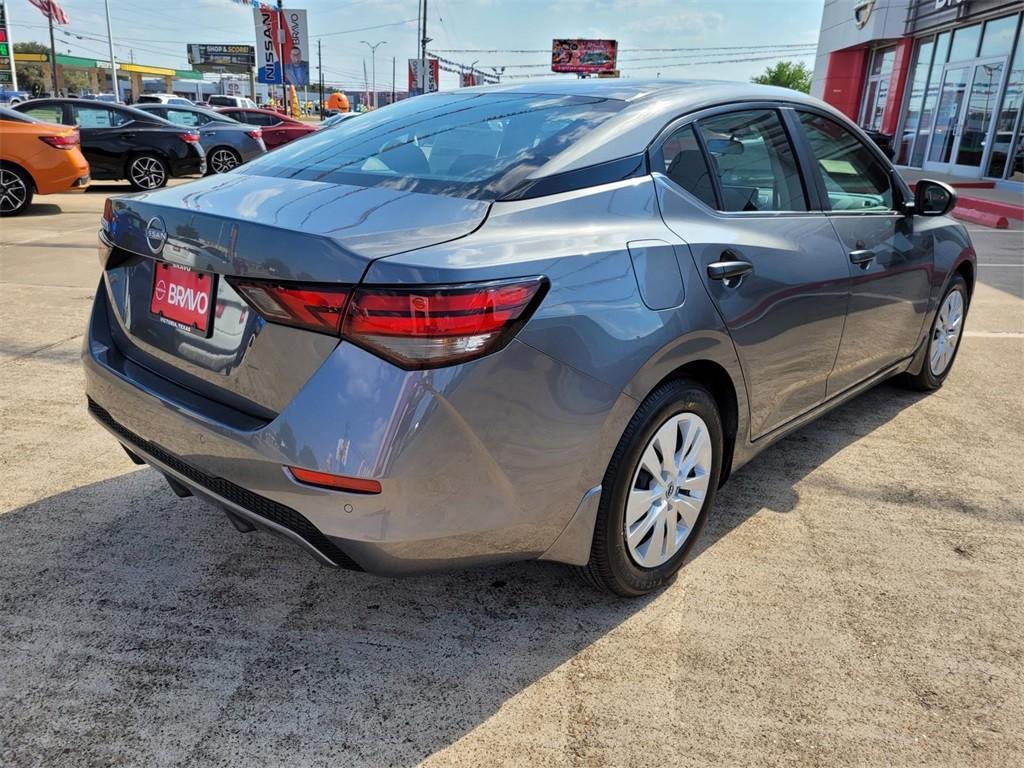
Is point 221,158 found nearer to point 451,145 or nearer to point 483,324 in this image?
point 451,145

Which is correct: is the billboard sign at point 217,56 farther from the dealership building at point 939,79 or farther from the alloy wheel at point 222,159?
the alloy wheel at point 222,159

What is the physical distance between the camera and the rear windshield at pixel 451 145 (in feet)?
7.77

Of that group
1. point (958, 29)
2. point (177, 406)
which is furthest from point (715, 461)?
point (958, 29)

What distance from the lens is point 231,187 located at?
2441mm

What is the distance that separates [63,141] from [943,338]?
1047cm

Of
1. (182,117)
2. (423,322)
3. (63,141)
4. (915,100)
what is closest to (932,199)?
(423,322)

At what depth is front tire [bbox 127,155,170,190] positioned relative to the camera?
13391 millimetres

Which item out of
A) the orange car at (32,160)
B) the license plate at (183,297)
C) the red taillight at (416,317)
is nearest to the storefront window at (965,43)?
the orange car at (32,160)

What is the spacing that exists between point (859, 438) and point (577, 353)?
2.59m

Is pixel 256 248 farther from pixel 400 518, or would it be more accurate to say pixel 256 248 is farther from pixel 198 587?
pixel 198 587

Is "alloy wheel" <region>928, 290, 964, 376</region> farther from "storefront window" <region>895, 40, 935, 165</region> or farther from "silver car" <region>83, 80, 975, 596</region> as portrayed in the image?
"storefront window" <region>895, 40, 935, 165</region>

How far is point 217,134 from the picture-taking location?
15.8 m

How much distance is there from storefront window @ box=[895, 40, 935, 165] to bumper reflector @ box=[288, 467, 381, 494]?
27.0 meters

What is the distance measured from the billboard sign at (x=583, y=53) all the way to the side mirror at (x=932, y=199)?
3104 inches
